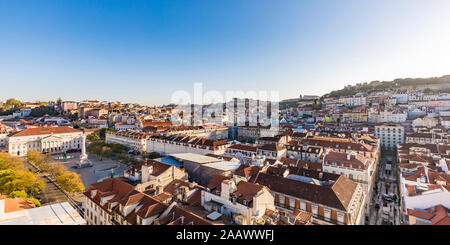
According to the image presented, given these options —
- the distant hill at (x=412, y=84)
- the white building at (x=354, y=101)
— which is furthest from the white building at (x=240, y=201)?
the distant hill at (x=412, y=84)

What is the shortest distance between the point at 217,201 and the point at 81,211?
12603 mm

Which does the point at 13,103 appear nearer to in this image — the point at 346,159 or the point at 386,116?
the point at 346,159

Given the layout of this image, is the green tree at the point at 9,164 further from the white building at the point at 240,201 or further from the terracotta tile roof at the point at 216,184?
the white building at the point at 240,201

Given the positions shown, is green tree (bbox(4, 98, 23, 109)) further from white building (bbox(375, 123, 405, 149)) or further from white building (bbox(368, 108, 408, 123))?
white building (bbox(368, 108, 408, 123))

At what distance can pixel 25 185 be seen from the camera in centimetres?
1736

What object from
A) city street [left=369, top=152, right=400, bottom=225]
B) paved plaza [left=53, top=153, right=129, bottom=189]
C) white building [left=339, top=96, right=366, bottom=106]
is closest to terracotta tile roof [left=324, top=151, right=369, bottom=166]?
city street [left=369, top=152, right=400, bottom=225]

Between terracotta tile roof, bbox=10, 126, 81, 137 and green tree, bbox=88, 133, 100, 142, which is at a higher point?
terracotta tile roof, bbox=10, 126, 81, 137

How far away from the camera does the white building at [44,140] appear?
→ 41281mm

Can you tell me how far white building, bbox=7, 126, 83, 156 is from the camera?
41.3m

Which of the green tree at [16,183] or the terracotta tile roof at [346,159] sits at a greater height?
the terracotta tile roof at [346,159]

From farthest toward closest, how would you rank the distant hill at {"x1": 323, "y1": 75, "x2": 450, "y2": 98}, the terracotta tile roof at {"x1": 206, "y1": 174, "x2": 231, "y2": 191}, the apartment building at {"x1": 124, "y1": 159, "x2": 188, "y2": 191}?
the distant hill at {"x1": 323, "y1": 75, "x2": 450, "y2": 98} → the apartment building at {"x1": 124, "y1": 159, "x2": 188, "y2": 191} → the terracotta tile roof at {"x1": 206, "y1": 174, "x2": 231, "y2": 191}
